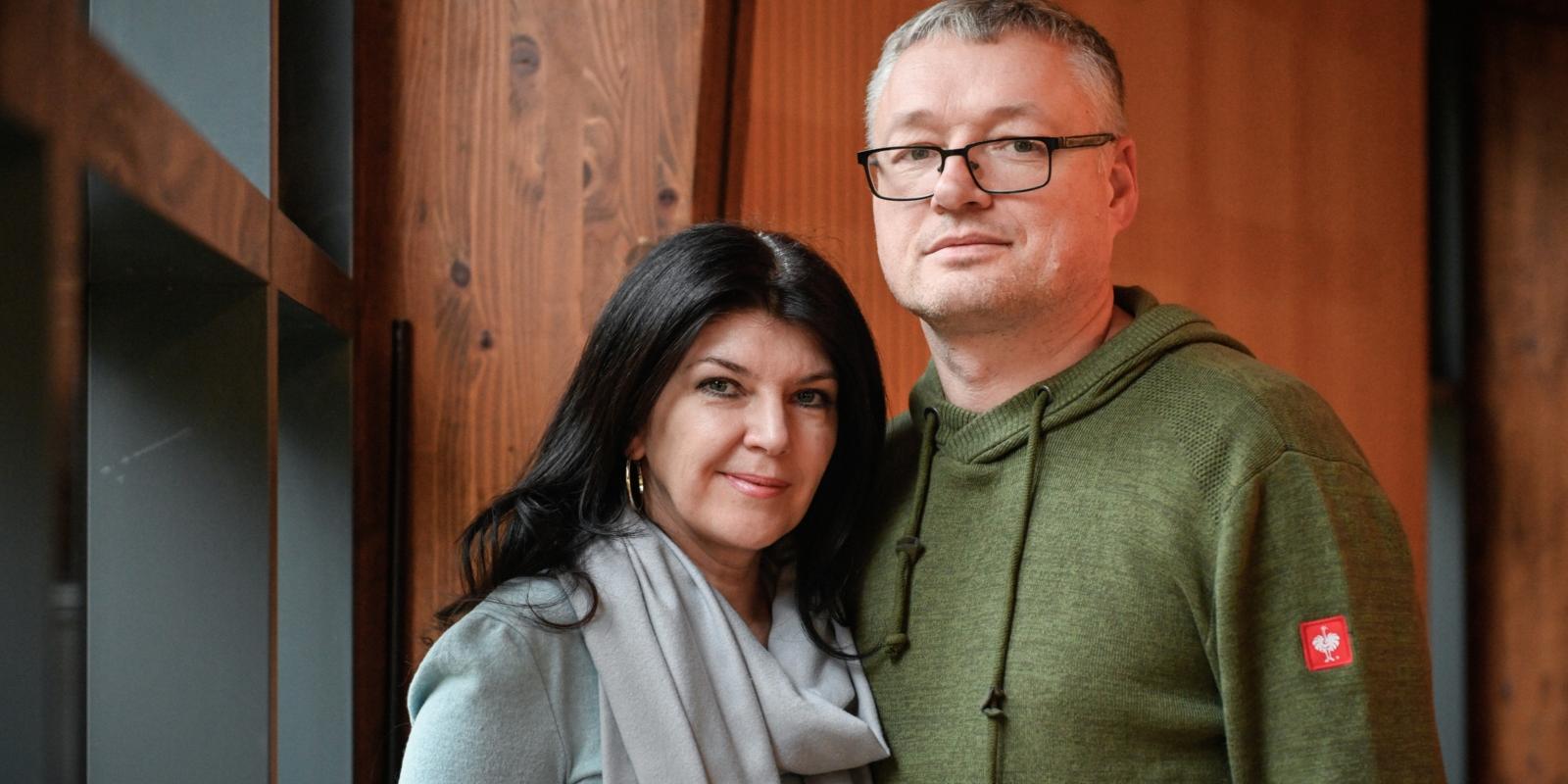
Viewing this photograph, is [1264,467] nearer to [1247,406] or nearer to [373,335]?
[1247,406]

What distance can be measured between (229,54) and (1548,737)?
16.5ft

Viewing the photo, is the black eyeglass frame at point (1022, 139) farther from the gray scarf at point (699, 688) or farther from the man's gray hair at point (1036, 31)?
the gray scarf at point (699, 688)

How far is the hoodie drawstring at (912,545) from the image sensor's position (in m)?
1.71

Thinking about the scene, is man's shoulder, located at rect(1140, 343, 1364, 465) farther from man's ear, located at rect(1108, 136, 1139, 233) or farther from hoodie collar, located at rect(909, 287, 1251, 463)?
man's ear, located at rect(1108, 136, 1139, 233)

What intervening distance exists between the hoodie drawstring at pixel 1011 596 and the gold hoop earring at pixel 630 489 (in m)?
0.46

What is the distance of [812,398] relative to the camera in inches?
68.6

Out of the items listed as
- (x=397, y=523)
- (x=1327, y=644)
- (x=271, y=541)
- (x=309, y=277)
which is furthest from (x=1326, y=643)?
(x=397, y=523)

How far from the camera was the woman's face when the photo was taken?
1.65 m

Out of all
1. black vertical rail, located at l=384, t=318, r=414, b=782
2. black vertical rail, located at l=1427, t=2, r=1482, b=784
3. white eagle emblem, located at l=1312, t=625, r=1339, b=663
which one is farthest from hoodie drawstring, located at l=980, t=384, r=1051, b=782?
black vertical rail, located at l=1427, t=2, r=1482, b=784

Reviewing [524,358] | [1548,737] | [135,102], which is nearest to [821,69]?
[524,358]

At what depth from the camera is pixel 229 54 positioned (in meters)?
1.64

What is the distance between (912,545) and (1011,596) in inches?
7.6

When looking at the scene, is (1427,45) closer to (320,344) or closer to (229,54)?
(320,344)

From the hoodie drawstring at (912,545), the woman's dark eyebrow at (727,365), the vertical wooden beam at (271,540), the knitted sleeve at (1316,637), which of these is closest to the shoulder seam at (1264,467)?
the knitted sleeve at (1316,637)
